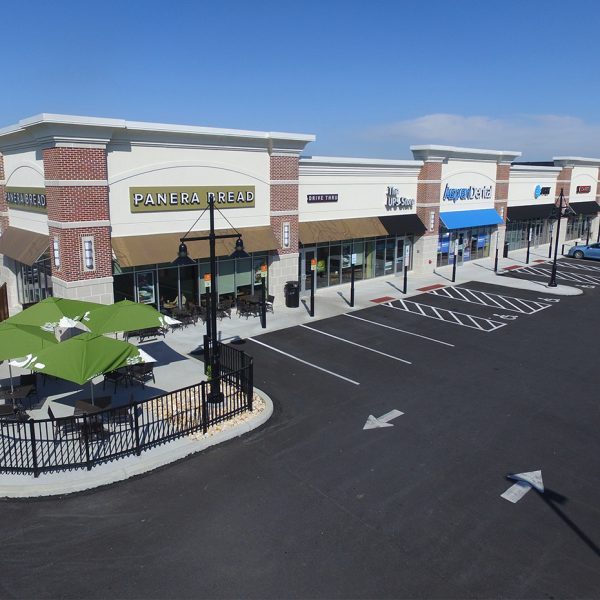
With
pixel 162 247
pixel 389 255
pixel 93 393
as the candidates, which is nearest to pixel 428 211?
pixel 389 255

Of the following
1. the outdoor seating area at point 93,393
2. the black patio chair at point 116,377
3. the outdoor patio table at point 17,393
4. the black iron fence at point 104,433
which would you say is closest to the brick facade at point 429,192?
the outdoor seating area at point 93,393

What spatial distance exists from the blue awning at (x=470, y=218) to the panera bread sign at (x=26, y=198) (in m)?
21.8

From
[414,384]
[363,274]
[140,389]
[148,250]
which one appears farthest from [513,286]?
[140,389]

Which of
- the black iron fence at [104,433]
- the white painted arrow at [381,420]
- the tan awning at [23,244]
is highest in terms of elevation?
the tan awning at [23,244]

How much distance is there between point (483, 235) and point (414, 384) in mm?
24777

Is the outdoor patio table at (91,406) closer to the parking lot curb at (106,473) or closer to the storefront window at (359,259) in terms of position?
the parking lot curb at (106,473)

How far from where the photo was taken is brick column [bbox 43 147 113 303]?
1675 cm

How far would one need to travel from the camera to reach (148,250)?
1878 centimetres

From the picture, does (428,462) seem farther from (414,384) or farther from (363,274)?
(363,274)

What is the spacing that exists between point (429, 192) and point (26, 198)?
20530mm

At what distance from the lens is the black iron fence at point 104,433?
10070 millimetres

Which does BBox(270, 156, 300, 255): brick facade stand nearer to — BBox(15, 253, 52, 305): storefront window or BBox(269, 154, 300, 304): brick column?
BBox(269, 154, 300, 304): brick column

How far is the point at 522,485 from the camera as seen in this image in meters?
9.94

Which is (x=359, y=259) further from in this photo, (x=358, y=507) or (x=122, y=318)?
(x=358, y=507)
